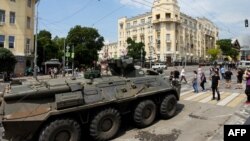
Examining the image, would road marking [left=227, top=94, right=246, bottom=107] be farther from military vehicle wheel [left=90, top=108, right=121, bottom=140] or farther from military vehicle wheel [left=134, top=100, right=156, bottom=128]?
military vehicle wheel [left=90, top=108, right=121, bottom=140]

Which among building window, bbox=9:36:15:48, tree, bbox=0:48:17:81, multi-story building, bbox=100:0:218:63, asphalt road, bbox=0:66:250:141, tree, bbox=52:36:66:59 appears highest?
multi-story building, bbox=100:0:218:63

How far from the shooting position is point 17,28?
40781mm

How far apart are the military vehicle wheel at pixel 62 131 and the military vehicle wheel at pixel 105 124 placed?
50 cm

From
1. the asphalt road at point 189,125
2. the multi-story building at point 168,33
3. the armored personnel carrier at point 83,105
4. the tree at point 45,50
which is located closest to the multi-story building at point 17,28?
the tree at point 45,50

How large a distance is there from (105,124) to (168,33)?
84792 millimetres

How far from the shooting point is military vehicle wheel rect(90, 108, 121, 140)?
9.03 meters

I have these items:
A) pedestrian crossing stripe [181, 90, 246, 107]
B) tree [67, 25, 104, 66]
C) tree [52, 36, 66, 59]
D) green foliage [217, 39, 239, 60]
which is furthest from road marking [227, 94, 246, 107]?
green foliage [217, 39, 239, 60]

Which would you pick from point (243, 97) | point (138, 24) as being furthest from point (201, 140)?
point (138, 24)

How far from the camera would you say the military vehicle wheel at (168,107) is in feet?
37.9

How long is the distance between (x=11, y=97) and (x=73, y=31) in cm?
6027

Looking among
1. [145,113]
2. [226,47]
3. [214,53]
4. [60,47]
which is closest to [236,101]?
[145,113]

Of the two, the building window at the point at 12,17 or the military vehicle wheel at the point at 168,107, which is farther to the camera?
the building window at the point at 12,17

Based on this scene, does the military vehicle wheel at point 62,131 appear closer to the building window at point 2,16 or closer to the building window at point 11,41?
the building window at point 11,41

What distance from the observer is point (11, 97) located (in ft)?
26.1
